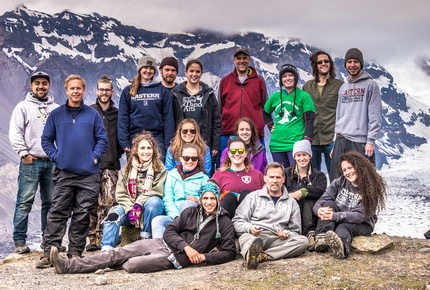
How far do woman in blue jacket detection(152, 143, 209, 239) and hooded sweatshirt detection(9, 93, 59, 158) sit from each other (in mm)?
2264

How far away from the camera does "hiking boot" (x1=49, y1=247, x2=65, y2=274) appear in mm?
6016

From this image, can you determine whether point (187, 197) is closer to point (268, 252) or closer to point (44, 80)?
point (268, 252)

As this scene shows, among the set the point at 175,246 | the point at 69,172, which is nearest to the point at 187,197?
the point at 175,246

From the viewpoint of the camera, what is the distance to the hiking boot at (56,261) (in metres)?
6.02

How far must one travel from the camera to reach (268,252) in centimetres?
626

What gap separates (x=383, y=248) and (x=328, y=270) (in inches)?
58.7

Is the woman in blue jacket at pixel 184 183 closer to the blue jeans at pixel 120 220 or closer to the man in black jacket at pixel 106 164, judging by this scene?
the blue jeans at pixel 120 220

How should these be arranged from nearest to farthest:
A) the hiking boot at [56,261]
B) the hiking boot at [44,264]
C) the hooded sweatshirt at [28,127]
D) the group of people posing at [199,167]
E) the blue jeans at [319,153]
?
the hiking boot at [56,261], the group of people posing at [199,167], the hiking boot at [44,264], the hooded sweatshirt at [28,127], the blue jeans at [319,153]

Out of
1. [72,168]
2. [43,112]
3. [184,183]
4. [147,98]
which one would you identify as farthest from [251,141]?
[43,112]

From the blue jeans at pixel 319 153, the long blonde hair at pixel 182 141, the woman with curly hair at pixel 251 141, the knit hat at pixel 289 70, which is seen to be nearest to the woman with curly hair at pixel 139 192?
the long blonde hair at pixel 182 141

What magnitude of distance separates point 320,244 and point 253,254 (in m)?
1.17

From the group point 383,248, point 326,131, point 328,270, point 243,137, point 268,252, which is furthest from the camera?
point 326,131

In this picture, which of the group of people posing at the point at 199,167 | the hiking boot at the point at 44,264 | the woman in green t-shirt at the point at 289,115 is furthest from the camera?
the woman in green t-shirt at the point at 289,115

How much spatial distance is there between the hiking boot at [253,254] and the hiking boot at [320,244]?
1061mm
